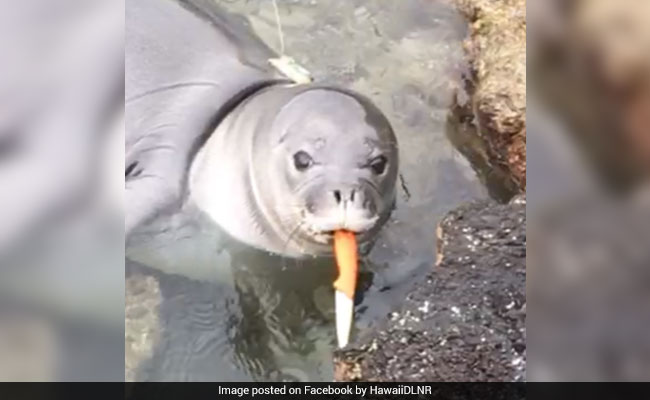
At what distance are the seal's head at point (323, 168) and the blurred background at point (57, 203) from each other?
688 mm

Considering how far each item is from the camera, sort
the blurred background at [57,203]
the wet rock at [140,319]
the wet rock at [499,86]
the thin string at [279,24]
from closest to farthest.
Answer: the blurred background at [57,203], the wet rock at [140,319], the wet rock at [499,86], the thin string at [279,24]

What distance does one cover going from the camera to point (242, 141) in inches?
85.2

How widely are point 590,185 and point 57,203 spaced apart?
0.58m

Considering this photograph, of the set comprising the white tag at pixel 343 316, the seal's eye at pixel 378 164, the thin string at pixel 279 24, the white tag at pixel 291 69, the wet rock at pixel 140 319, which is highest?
the seal's eye at pixel 378 164

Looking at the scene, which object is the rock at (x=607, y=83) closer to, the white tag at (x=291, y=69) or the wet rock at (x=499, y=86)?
the wet rock at (x=499, y=86)

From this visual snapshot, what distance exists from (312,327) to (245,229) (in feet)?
1.04

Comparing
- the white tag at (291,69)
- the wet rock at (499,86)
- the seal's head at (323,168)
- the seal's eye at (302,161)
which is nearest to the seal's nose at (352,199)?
the seal's head at (323,168)

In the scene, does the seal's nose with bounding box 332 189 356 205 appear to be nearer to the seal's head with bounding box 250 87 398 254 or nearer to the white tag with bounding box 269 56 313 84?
the seal's head with bounding box 250 87 398 254

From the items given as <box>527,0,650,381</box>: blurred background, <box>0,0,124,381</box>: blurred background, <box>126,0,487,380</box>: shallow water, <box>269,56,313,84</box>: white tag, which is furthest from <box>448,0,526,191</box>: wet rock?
<box>0,0,124,381</box>: blurred background

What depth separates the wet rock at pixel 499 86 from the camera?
83.5 inches

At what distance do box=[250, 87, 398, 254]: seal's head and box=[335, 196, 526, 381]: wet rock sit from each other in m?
0.20

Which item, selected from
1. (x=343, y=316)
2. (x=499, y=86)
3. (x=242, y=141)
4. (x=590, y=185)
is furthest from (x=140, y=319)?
(x=590, y=185)

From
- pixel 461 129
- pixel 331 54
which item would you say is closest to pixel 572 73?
pixel 461 129
